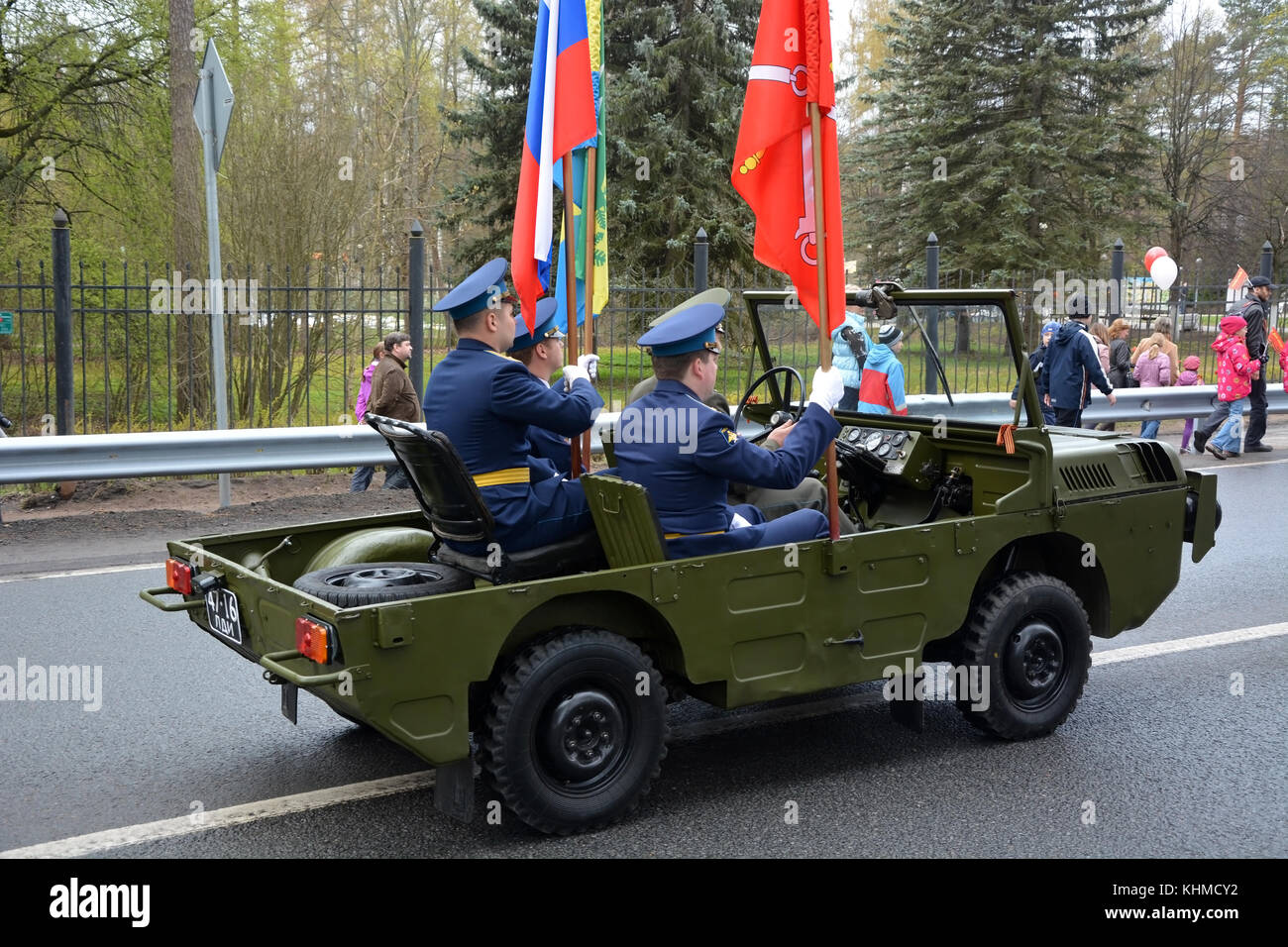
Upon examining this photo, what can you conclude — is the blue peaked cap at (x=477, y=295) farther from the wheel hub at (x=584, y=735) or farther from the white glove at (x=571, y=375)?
the wheel hub at (x=584, y=735)

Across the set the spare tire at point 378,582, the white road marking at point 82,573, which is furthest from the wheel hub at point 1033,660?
the white road marking at point 82,573

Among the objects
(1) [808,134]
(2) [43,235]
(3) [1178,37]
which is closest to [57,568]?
(1) [808,134]

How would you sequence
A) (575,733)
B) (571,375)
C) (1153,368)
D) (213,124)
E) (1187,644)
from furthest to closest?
(1153,368)
(213,124)
(1187,644)
(571,375)
(575,733)

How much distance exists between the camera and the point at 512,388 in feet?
14.5

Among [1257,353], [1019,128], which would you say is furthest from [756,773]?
[1019,128]

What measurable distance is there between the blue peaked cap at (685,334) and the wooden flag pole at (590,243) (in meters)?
0.73

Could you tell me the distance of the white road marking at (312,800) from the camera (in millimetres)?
3984

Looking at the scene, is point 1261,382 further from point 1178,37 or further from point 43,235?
point 1178,37

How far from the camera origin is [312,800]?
171 inches

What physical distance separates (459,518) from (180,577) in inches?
43.8

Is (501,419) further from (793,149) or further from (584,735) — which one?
(793,149)

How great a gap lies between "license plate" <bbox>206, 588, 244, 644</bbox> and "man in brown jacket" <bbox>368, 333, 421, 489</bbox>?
6.06 m

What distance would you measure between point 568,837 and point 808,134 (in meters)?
2.76

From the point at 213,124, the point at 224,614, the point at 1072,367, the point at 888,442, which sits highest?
the point at 213,124
